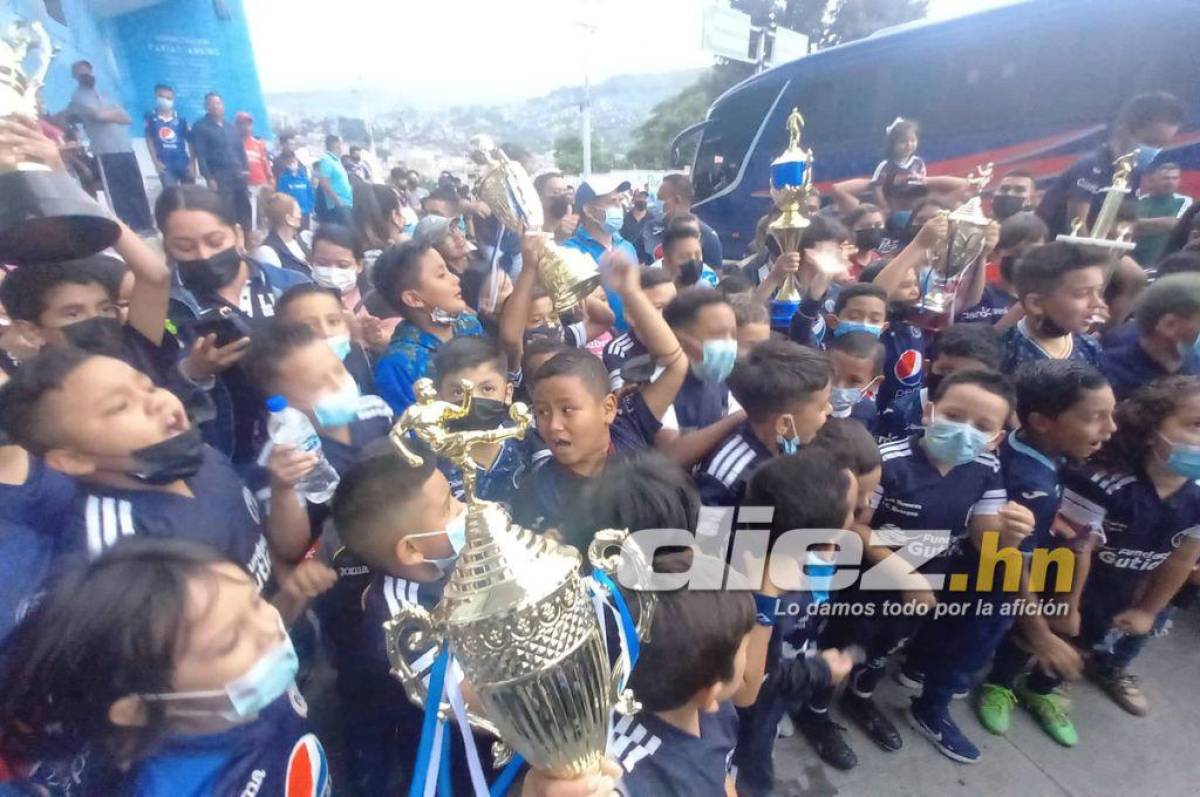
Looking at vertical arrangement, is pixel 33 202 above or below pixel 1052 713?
above

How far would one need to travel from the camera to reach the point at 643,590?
3.82 feet

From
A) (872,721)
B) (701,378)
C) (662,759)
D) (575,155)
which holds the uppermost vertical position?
(701,378)

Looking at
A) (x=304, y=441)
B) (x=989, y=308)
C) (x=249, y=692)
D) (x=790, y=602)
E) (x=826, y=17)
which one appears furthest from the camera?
(x=826, y=17)

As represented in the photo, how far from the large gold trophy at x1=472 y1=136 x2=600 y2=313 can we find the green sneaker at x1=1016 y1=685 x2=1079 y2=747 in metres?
2.30

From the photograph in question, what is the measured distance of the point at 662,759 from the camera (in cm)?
126

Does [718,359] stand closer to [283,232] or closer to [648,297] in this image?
[648,297]

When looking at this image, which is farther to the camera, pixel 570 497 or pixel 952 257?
pixel 952 257

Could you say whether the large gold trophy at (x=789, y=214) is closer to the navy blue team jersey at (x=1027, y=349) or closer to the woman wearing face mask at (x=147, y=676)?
the navy blue team jersey at (x=1027, y=349)

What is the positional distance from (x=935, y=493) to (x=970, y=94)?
6.79 meters

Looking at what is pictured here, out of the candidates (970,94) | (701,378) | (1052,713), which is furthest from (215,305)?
→ (970,94)

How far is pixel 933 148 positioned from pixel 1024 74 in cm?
111

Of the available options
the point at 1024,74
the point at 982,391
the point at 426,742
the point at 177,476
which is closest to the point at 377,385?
the point at 177,476

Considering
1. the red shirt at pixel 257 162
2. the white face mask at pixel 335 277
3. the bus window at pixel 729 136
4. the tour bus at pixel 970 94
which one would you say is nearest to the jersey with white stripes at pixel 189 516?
the white face mask at pixel 335 277

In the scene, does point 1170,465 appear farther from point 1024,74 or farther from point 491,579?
point 1024,74
